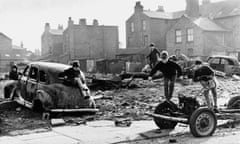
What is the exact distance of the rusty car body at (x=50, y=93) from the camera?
1084 cm

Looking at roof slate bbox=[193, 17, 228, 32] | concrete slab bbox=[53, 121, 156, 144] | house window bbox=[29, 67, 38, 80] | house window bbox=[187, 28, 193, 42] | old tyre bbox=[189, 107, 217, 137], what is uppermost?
roof slate bbox=[193, 17, 228, 32]

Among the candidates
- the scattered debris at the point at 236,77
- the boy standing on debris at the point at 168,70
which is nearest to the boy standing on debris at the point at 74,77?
the boy standing on debris at the point at 168,70

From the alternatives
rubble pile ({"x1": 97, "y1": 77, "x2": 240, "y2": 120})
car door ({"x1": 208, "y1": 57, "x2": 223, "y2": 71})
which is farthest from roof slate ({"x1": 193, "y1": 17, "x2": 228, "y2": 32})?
rubble pile ({"x1": 97, "y1": 77, "x2": 240, "y2": 120})

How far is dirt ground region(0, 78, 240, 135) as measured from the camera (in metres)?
9.75

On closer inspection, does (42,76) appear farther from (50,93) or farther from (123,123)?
(123,123)

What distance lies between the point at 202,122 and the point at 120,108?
5220 millimetres

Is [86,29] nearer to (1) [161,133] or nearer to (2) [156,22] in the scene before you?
(2) [156,22]

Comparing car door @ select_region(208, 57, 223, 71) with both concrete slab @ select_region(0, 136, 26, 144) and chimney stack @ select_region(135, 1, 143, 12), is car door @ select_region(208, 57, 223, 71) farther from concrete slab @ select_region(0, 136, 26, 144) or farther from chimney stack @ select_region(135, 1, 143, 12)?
chimney stack @ select_region(135, 1, 143, 12)

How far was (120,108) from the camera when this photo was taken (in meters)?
13.1

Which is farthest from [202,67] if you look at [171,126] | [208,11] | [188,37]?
[208,11]

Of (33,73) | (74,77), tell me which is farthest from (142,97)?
(33,73)

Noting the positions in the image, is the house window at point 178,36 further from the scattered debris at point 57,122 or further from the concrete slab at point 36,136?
the concrete slab at point 36,136

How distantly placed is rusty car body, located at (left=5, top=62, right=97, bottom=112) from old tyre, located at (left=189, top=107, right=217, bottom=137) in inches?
160

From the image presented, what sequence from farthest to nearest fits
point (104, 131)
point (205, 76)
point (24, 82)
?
point (24, 82)
point (205, 76)
point (104, 131)
